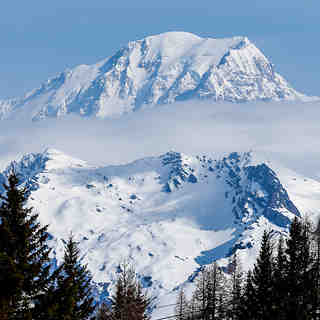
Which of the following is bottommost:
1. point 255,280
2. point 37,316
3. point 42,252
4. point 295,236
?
point 37,316

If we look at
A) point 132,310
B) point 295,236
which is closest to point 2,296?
point 132,310

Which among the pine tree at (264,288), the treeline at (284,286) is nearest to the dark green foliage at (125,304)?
the treeline at (284,286)

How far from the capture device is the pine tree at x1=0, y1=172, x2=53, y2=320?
103ft

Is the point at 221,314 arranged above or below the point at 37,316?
above

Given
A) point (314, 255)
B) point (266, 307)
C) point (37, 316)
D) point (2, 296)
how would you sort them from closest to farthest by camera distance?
1. point (2, 296)
2. point (37, 316)
3. point (266, 307)
4. point (314, 255)

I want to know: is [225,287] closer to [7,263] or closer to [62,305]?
[62,305]

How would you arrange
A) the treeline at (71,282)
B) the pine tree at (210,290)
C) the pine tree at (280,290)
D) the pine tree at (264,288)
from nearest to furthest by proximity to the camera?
the treeline at (71,282) < the pine tree at (280,290) < the pine tree at (264,288) < the pine tree at (210,290)

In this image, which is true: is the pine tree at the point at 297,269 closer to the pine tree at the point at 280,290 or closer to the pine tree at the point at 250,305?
the pine tree at the point at 280,290

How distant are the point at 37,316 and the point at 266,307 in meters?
36.1

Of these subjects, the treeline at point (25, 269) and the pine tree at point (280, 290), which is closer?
the treeline at point (25, 269)

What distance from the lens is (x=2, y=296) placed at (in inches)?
1163

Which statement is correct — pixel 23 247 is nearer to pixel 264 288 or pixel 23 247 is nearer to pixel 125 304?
pixel 125 304

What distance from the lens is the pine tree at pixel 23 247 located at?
31.4 meters

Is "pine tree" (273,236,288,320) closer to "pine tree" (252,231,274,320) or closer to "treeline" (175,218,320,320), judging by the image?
"treeline" (175,218,320,320)
